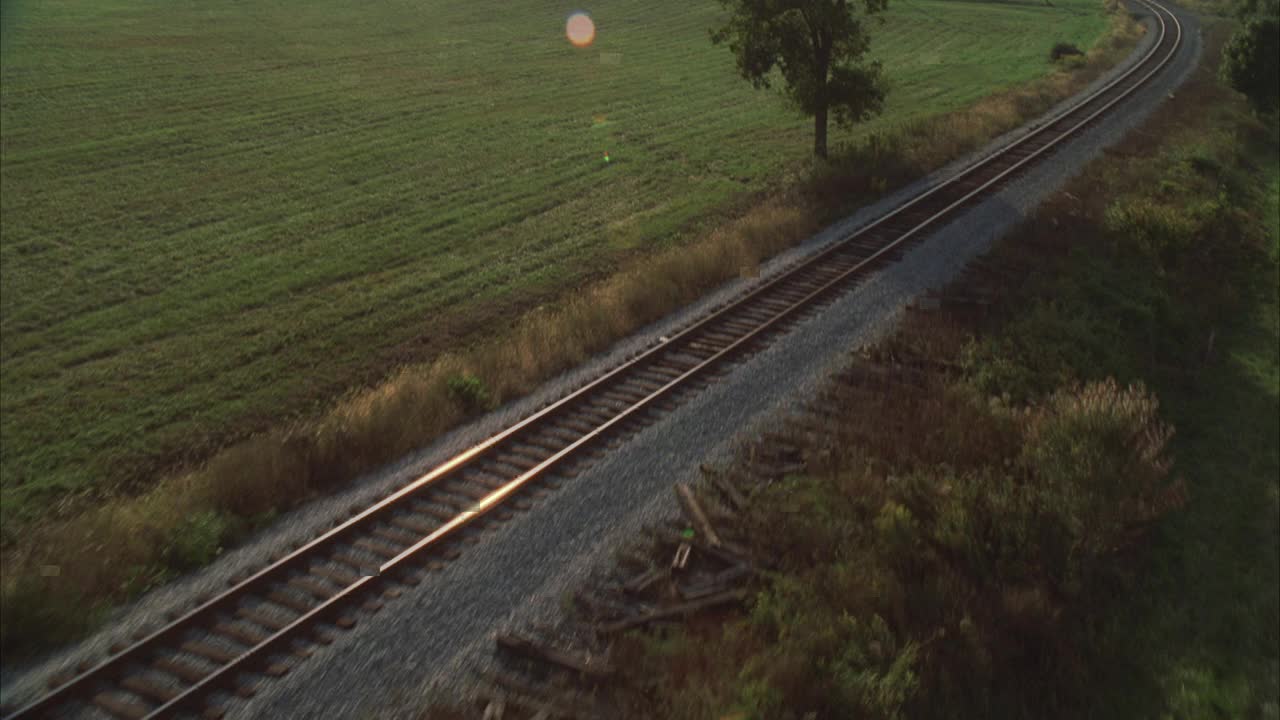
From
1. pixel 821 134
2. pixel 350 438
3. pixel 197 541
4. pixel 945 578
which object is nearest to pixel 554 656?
pixel 945 578

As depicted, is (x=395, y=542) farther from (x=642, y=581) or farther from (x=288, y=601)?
(x=642, y=581)

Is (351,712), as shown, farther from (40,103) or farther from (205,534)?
(40,103)

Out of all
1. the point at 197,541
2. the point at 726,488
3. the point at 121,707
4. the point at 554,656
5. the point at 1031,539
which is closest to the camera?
the point at 121,707

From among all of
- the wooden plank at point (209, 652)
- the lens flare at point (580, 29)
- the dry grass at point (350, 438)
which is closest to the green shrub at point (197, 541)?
the dry grass at point (350, 438)

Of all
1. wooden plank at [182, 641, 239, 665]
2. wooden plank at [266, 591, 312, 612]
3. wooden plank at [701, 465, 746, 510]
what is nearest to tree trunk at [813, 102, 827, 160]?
wooden plank at [701, 465, 746, 510]

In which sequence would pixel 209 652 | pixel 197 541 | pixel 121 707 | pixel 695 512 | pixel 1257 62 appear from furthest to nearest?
1. pixel 1257 62
2. pixel 695 512
3. pixel 197 541
4. pixel 209 652
5. pixel 121 707

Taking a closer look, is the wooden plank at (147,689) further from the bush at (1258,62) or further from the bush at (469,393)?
the bush at (1258,62)
